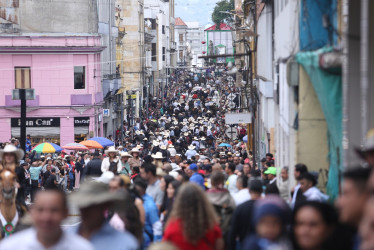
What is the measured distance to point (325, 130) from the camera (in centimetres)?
1641

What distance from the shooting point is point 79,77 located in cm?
5144

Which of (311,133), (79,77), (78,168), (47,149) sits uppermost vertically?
(79,77)

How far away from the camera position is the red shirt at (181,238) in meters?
8.69

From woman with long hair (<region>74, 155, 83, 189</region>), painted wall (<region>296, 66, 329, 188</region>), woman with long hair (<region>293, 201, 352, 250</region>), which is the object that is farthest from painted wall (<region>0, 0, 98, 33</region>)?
woman with long hair (<region>293, 201, 352, 250</region>)

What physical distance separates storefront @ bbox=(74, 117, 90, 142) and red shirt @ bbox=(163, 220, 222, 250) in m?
41.8

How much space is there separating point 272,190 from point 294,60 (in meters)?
4.33

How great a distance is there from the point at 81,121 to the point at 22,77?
3.96 m

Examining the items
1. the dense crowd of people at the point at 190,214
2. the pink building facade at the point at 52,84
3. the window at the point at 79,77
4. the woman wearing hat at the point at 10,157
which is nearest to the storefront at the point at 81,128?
the pink building facade at the point at 52,84

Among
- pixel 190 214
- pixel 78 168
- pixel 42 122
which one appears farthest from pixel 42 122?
pixel 190 214

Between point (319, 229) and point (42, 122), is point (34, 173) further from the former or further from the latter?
point (319, 229)

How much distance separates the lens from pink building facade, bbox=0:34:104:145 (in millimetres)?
49438

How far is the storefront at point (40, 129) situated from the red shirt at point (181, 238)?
4097cm

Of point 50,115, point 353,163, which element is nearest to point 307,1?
point 353,163

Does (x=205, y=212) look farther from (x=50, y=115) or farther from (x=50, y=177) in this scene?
(x=50, y=115)
